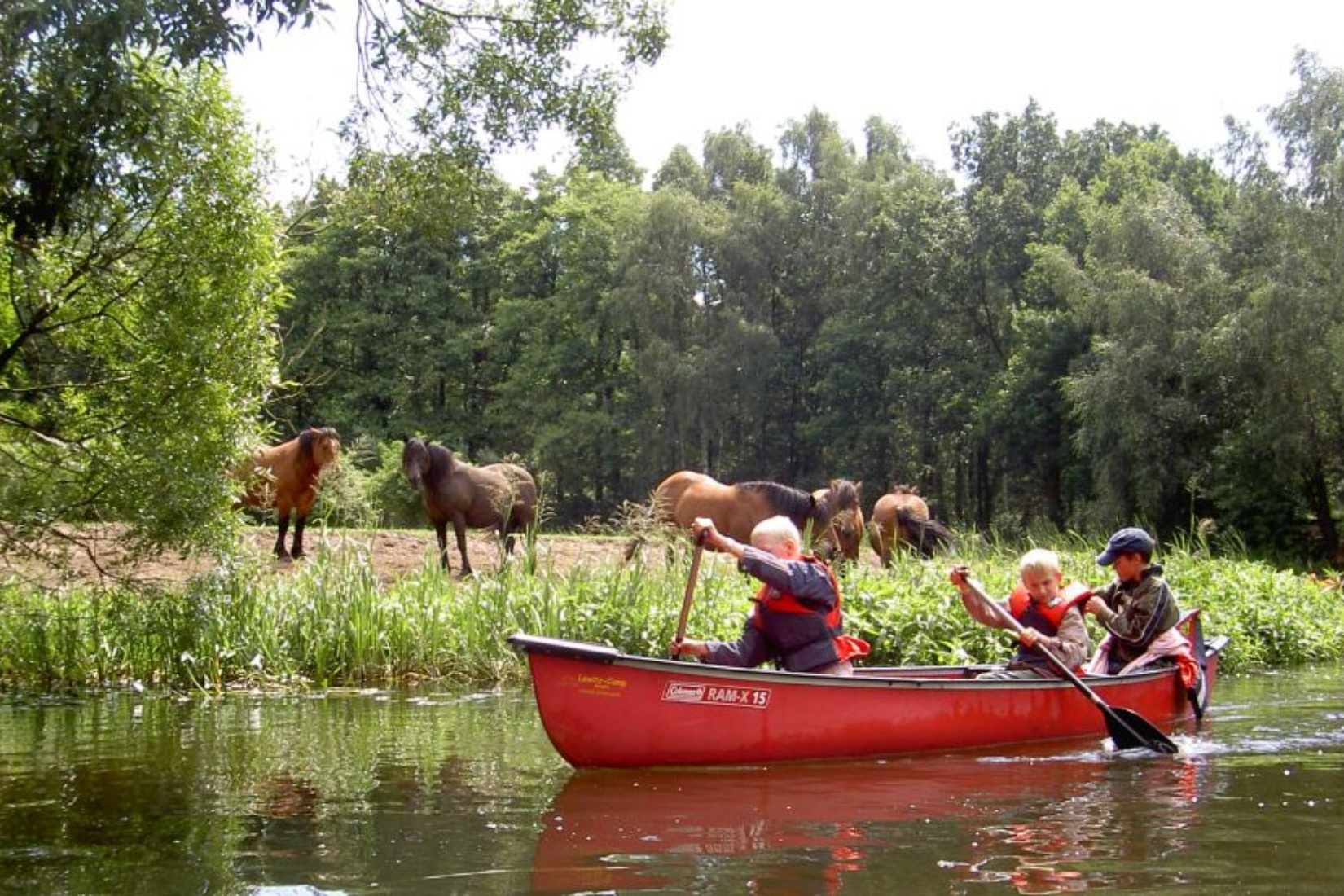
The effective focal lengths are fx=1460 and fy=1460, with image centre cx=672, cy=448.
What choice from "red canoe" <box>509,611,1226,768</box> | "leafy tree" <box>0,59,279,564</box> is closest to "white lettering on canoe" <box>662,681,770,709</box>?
"red canoe" <box>509,611,1226,768</box>

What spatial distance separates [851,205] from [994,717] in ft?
137

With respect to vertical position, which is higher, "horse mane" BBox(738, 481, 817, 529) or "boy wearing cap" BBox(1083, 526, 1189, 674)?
"horse mane" BBox(738, 481, 817, 529)

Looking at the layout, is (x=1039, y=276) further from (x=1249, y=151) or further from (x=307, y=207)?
(x=307, y=207)

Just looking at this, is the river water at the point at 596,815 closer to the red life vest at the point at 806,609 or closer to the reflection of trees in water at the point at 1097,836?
the reflection of trees in water at the point at 1097,836

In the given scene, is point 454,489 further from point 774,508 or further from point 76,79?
point 76,79

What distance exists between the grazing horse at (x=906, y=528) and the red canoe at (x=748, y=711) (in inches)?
333

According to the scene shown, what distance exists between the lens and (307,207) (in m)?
11.4

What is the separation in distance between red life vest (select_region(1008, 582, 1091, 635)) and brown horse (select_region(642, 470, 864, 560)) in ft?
22.7

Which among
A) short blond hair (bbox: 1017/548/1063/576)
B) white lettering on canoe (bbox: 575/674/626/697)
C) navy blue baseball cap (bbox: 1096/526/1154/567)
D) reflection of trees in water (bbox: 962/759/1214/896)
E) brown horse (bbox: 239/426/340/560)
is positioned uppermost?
brown horse (bbox: 239/426/340/560)

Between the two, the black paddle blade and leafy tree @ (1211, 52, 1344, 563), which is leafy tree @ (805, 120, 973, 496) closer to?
leafy tree @ (1211, 52, 1344, 563)

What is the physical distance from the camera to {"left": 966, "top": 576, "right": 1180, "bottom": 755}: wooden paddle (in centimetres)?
947

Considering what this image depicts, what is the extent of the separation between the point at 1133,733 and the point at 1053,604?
1.05 m

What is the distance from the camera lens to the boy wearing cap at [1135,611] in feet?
34.6

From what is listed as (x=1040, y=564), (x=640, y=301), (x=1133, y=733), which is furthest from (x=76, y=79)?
(x=640, y=301)
